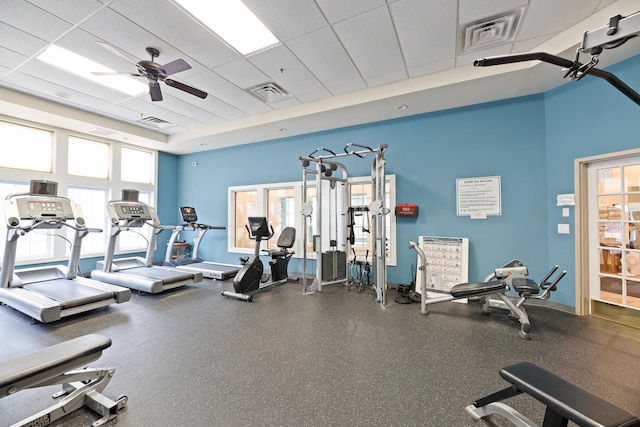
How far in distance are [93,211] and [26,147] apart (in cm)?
157

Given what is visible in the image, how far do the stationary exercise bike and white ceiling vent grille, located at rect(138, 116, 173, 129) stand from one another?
2.88 m

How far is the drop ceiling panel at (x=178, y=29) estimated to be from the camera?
250cm

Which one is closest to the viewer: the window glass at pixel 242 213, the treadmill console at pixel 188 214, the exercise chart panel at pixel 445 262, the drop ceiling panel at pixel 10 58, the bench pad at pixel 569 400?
the bench pad at pixel 569 400

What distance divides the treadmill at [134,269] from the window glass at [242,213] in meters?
1.69

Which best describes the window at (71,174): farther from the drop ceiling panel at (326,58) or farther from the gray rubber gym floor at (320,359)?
the drop ceiling panel at (326,58)

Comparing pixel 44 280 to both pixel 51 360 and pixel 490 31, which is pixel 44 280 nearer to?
pixel 51 360

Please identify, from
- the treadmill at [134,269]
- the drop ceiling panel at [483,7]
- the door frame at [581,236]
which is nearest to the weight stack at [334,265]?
the treadmill at [134,269]

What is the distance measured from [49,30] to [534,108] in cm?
601

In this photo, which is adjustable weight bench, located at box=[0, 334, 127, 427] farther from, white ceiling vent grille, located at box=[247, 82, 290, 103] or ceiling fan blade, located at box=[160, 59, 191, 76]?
white ceiling vent grille, located at box=[247, 82, 290, 103]

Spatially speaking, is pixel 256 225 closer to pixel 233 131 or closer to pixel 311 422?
pixel 233 131

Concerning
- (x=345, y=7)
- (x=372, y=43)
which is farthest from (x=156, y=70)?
(x=372, y=43)

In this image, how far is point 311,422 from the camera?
1662mm

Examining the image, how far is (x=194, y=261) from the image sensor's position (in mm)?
6324

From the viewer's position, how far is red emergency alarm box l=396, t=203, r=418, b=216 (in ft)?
14.7
